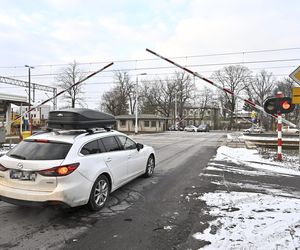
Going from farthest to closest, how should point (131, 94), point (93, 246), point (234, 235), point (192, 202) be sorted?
1. point (131, 94)
2. point (192, 202)
3. point (234, 235)
4. point (93, 246)

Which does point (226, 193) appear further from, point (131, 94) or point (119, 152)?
Answer: point (131, 94)

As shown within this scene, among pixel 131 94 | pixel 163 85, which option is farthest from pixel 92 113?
pixel 163 85

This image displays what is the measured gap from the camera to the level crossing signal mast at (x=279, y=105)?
1080 cm

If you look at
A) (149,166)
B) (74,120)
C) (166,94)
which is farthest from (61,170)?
(166,94)

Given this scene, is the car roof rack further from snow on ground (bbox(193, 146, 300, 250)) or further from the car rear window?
snow on ground (bbox(193, 146, 300, 250))

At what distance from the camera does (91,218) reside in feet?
16.3

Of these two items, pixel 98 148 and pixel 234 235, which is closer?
pixel 234 235

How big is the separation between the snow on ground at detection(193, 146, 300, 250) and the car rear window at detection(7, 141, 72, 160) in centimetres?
266

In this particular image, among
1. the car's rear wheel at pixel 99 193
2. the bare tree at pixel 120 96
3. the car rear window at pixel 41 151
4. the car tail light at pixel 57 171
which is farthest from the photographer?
the bare tree at pixel 120 96

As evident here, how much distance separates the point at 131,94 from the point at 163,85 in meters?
10.6

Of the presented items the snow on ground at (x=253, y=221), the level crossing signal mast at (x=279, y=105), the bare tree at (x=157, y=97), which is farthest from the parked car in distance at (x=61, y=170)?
the bare tree at (x=157, y=97)

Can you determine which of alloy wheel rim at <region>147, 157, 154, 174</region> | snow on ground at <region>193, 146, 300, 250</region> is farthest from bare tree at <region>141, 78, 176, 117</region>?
snow on ground at <region>193, 146, 300, 250</region>

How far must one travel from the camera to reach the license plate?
476cm

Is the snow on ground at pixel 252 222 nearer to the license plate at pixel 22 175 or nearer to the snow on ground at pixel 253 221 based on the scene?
the snow on ground at pixel 253 221
